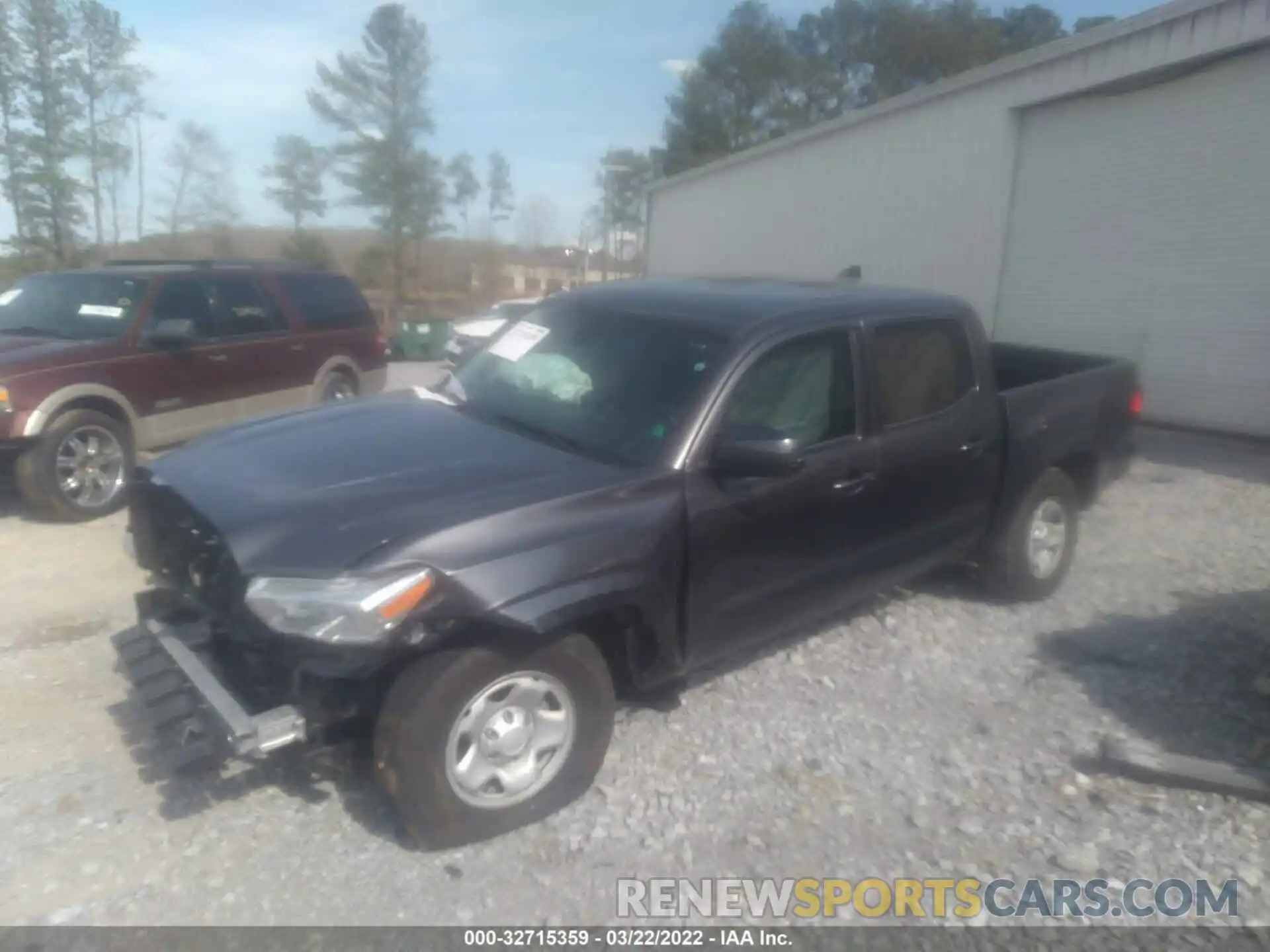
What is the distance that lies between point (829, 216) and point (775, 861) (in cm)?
1620

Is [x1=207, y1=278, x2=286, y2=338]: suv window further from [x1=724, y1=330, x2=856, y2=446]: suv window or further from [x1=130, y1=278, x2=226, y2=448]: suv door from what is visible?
[x1=724, y1=330, x2=856, y2=446]: suv window

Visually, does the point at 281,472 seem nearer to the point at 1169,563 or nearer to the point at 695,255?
the point at 1169,563

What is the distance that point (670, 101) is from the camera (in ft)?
140

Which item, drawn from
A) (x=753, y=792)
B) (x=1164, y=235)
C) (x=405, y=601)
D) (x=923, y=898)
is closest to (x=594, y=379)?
(x=405, y=601)

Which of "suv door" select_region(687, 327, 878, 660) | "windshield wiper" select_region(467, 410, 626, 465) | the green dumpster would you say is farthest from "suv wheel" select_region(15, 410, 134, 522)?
the green dumpster

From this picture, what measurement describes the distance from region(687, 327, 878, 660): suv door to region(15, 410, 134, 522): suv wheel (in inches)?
197

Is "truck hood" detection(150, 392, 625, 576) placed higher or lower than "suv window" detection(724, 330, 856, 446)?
lower

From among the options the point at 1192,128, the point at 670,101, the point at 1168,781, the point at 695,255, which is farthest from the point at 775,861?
the point at 670,101

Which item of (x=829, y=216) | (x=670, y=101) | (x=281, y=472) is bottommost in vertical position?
(x=281, y=472)

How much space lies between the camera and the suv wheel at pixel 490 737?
291cm

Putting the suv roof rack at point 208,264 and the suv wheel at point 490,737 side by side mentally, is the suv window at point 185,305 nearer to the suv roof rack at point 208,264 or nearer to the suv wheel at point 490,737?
the suv roof rack at point 208,264

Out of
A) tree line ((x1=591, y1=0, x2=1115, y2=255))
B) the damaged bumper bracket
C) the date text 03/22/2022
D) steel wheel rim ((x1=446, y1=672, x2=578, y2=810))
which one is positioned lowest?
the date text 03/22/2022

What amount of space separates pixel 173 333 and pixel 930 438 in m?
5.54

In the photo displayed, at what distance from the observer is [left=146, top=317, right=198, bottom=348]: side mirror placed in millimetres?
7066
